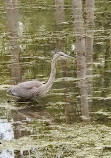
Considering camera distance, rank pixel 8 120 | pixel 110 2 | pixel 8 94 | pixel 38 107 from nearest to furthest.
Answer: pixel 8 120
pixel 38 107
pixel 8 94
pixel 110 2

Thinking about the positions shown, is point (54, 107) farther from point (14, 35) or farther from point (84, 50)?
point (14, 35)

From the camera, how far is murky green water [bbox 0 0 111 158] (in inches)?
298

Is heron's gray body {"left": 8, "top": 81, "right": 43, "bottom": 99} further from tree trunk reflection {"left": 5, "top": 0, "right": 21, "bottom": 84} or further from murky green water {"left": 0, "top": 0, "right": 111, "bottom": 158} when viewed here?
tree trunk reflection {"left": 5, "top": 0, "right": 21, "bottom": 84}

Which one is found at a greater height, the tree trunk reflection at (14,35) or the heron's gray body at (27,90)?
the tree trunk reflection at (14,35)

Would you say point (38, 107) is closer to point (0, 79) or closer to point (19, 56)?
point (0, 79)

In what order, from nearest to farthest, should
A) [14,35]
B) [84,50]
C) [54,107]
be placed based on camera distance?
[54,107] → [84,50] → [14,35]

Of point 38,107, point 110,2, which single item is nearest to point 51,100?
point 38,107

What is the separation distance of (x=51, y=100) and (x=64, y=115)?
38.9 inches

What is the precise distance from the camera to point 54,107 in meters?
9.57

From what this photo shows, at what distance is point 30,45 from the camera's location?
15.0 metres

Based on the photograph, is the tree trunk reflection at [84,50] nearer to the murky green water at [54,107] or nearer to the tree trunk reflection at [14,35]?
the murky green water at [54,107]

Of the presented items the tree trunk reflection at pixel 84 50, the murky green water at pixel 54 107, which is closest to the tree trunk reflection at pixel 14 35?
the murky green water at pixel 54 107

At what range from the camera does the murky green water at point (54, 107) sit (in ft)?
24.8

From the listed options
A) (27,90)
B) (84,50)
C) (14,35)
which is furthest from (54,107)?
(14,35)
